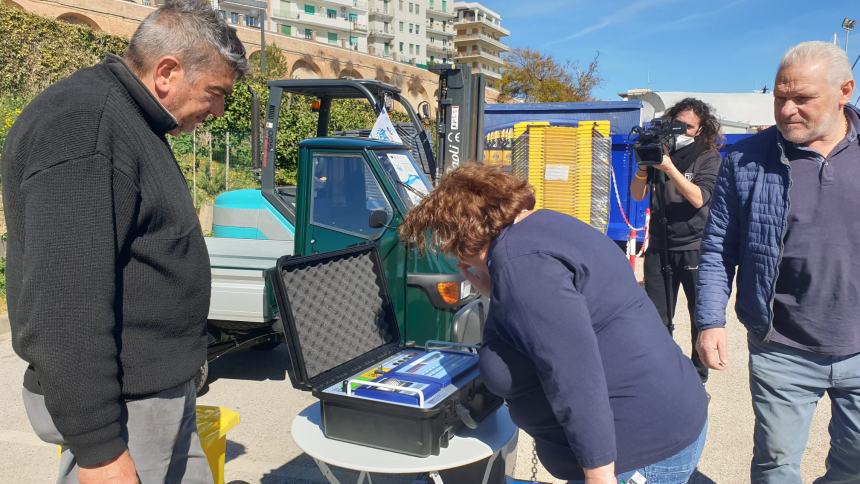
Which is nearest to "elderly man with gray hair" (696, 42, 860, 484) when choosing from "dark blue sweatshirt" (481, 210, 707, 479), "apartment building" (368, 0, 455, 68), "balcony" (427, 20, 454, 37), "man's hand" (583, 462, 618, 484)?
"dark blue sweatshirt" (481, 210, 707, 479)

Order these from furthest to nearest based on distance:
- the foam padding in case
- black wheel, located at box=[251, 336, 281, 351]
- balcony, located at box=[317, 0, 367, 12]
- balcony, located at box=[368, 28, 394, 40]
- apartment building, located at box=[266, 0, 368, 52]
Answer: balcony, located at box=[368, 28, 394, 40] → balcony, located at box=[317, 0, 367, 12] → apartment building, located at box=[266, 0, 368, 52] → black wheel, located at box=[251, 336, 281, 351] → the foam padding in case

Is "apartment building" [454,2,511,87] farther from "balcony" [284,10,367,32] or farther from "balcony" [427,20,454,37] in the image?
"balcony" [284,10,367,32]

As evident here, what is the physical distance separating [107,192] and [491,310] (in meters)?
1.03

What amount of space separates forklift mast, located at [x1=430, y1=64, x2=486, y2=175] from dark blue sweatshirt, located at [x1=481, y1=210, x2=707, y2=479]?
15.9ft

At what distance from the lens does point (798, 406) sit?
8.11 feet

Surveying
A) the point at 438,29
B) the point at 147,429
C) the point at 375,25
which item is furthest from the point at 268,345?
the point at 438,29

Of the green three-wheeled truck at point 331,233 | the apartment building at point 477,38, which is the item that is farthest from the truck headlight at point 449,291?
the apartment building at point 477,38

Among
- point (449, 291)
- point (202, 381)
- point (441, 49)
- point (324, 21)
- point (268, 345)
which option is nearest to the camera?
point (449, 291)

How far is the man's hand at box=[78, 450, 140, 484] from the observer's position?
5.01 feet

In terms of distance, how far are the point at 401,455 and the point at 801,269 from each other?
5.61 ft

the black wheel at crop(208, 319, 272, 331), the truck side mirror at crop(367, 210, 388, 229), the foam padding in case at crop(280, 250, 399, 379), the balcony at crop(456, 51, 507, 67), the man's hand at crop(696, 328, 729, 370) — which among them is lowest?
the black wheel at crop(208, 319, 272, 331)

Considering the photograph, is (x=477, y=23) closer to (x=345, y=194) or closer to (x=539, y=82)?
(x=539, y=82)

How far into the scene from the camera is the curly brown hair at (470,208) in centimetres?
176

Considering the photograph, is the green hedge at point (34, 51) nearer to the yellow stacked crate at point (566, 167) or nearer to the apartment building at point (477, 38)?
the yellow stacked crate at point (566, 167)
